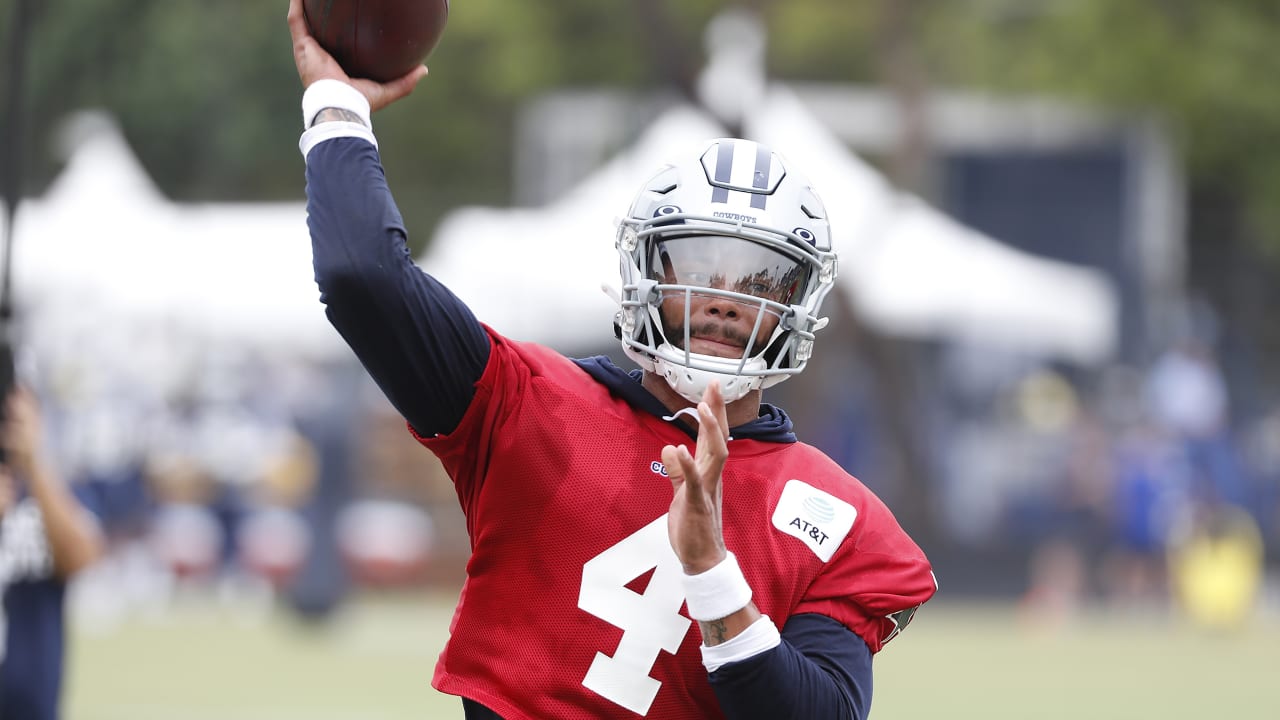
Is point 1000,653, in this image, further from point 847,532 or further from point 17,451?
point 847,532

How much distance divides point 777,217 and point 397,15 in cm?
70

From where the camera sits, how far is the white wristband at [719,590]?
2955 mm

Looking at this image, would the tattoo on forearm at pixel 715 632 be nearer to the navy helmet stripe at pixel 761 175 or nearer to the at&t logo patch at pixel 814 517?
the at&t logo patch at pixel 814 517

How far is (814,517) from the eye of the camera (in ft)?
10.7

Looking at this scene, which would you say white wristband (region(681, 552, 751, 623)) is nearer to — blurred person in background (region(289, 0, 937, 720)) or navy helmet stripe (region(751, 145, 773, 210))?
blurred person in background (region(289, 0, 937, 720))

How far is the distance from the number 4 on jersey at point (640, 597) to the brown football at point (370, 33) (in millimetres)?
855

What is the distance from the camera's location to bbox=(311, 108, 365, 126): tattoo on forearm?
302cm

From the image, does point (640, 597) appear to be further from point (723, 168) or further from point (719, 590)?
point (723, 168)

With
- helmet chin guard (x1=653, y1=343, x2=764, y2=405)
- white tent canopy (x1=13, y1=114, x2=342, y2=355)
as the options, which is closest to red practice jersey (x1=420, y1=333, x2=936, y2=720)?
helmet chin guard (x1=653, y1=343, x2=764, y2=405)

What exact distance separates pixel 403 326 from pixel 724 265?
0.58 meters

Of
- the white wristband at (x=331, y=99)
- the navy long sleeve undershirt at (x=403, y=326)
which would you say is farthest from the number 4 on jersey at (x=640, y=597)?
the white wristband at (x=331, y=99)

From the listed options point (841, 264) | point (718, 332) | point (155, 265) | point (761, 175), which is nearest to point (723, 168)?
point (761, 175)

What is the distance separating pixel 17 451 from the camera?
551 cm

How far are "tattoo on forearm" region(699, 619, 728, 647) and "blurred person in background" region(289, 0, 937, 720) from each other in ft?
0.17
